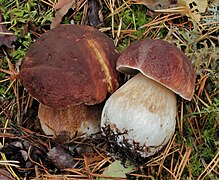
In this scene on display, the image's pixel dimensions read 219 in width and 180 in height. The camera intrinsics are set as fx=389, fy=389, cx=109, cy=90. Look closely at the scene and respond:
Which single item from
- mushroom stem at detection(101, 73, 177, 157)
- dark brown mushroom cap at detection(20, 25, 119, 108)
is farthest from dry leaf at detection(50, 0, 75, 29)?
mushroom stem at detection(101, 73, 177, 157)

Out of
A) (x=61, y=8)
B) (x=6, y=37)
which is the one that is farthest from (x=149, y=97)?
(x=6, y=37)

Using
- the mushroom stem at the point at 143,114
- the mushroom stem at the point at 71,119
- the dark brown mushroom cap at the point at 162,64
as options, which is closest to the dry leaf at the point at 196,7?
the dark brown mushroom cap at the point at 162,64

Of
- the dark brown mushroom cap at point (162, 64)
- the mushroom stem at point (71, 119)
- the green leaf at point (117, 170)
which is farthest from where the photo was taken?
the mushroom stem at point (71, 119)

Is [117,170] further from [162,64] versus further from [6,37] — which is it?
[6,37]

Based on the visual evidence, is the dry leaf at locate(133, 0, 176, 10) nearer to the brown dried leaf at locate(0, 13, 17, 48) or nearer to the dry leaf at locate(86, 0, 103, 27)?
the dry leaf at locate(86, 0, 103, 27)

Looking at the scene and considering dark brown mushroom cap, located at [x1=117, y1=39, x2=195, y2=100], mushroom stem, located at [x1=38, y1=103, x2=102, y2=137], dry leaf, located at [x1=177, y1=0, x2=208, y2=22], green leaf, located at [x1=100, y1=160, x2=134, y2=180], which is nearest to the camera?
dark brown mushroom cap, located at [x1=117, y1=39, x2=195, y2=100]

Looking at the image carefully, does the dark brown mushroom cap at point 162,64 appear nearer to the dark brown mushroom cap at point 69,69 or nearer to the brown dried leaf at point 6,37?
the dark brown mushroom cap at point 69,69
